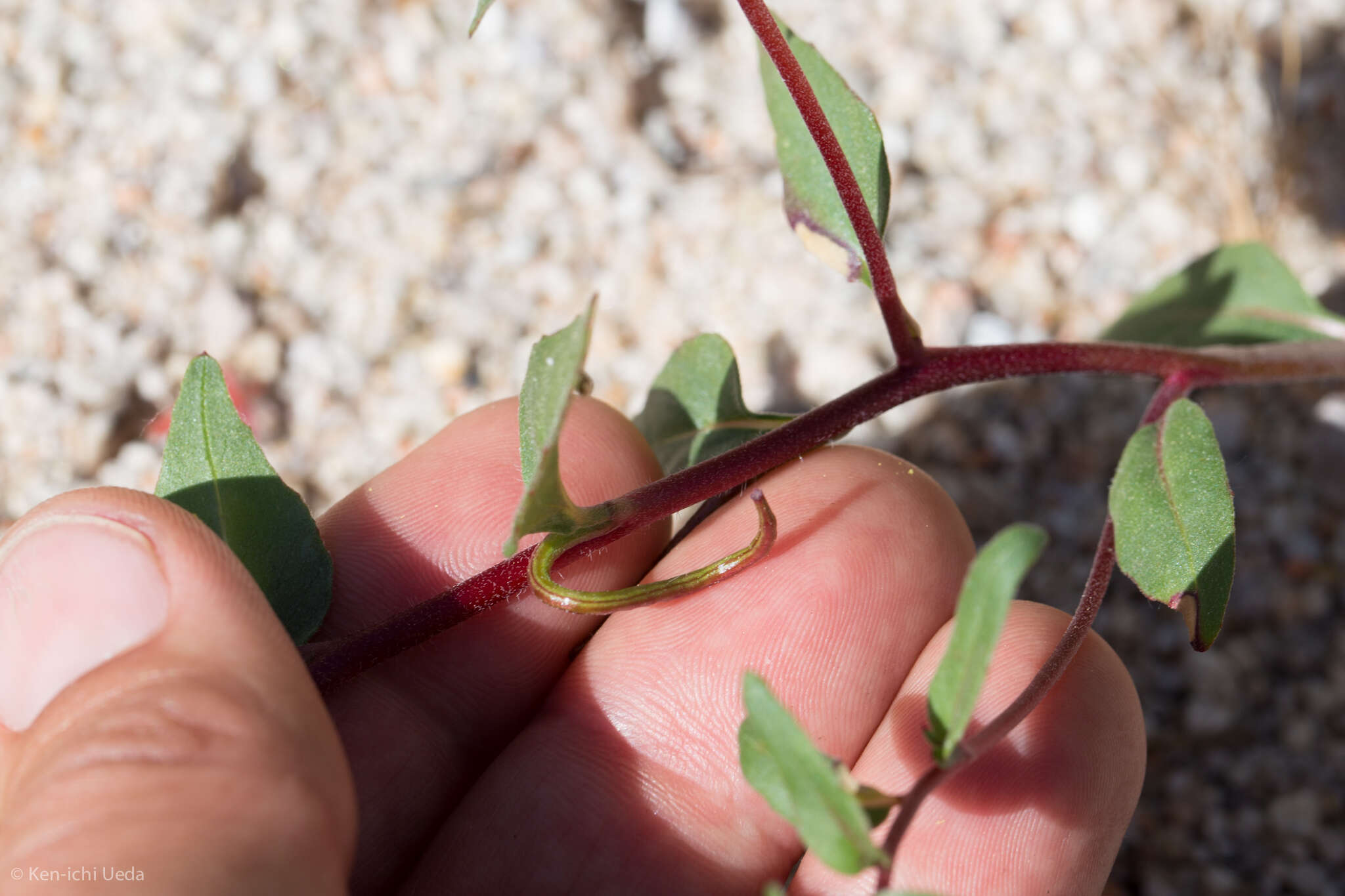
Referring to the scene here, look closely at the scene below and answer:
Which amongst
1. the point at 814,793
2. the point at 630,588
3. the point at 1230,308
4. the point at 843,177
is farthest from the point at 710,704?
the point at 1230,308

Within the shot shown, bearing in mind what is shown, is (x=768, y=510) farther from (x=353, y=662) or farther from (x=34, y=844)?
(x=34, y=844)

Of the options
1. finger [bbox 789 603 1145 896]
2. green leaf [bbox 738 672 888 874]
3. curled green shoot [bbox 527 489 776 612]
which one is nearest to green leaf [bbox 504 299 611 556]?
curled green shoot [bbox 527 489 776 612]

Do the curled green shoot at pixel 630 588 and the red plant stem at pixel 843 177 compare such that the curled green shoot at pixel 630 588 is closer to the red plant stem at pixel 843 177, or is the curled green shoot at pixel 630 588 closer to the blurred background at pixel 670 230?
the red plant stem at pixel 843 177

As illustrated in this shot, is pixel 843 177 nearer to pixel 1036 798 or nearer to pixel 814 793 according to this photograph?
pixel 814 793

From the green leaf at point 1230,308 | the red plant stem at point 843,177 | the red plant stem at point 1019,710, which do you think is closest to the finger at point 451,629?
the red plant stem at point 843,177

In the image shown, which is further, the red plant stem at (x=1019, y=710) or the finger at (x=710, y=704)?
the finger at (x=710, y=704)

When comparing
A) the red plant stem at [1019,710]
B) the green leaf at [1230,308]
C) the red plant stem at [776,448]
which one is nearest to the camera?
the red plant stem at [1019,710]
